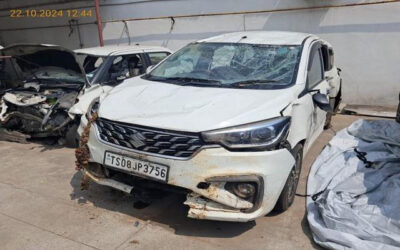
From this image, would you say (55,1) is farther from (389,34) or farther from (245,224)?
(245,224)

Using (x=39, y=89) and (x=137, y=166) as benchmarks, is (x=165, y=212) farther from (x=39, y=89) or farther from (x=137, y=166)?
(x=39, y=89)

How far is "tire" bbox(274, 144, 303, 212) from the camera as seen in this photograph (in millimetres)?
3221

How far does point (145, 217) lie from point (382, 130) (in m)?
3.76

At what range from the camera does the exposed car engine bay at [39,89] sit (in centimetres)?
520

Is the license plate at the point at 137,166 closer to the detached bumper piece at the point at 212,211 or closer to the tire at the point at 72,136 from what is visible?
the detached bumper piece at the point at 212,211

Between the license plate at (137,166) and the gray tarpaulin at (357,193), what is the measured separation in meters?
1.38

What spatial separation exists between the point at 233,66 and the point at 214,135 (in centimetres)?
134

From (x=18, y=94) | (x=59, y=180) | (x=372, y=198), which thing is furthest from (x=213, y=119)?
(x=18, y=94)

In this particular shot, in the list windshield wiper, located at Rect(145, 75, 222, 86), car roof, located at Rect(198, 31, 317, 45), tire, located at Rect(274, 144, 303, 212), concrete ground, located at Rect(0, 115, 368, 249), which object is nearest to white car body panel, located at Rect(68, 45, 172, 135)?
windshield wiper, located at Rect(145, 75, 222, 86)

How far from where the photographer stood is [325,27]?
7531mm

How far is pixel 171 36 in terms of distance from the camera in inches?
368

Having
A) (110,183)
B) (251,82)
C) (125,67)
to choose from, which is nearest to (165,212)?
(110,183)

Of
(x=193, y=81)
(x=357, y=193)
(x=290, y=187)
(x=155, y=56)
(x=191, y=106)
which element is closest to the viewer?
(x=191, y=106)

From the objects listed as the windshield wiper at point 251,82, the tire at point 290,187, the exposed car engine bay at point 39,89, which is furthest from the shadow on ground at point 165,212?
the exposed car engine bay at point 39,89
